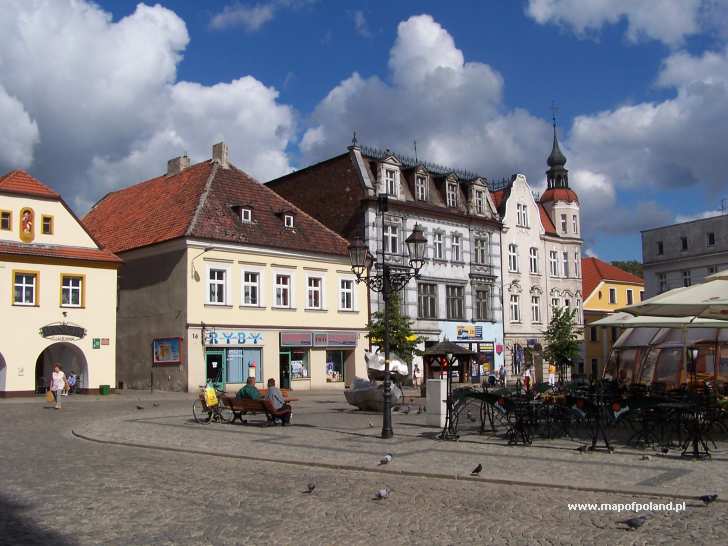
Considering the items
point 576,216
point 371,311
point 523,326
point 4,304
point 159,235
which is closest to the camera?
point 4,304

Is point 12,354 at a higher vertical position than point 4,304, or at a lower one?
lower

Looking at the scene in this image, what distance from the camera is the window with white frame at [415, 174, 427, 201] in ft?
158

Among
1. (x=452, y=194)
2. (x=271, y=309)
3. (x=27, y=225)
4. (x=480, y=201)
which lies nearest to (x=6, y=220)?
(x=27, y=225)

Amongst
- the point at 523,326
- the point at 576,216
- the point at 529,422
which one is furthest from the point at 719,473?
the point at 576,216

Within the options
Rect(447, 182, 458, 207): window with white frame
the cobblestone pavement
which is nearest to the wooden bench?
the cobblestone pavement

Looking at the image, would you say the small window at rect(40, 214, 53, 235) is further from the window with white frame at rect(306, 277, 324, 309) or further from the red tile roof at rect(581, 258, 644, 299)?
the red tile roof at rect(581, 258, 644, 299)

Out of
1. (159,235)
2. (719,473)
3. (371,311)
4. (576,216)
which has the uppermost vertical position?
(576,216)

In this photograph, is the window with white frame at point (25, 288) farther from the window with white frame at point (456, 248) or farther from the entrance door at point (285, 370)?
the window with white frame at point (456, 248)

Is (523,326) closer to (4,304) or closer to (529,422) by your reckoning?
(4,304)

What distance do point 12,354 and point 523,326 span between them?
106 ft

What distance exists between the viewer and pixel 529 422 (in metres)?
16.3

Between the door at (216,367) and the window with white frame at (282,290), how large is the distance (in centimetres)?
419

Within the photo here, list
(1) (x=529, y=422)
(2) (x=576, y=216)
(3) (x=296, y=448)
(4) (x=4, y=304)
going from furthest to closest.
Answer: (2) (x=576, y=216) < (4) (x=4, y=304) < (1) (x=529, y=422) < (3) (x=296, y=448)

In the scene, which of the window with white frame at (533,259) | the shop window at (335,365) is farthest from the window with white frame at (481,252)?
the shop window at (335,365)
